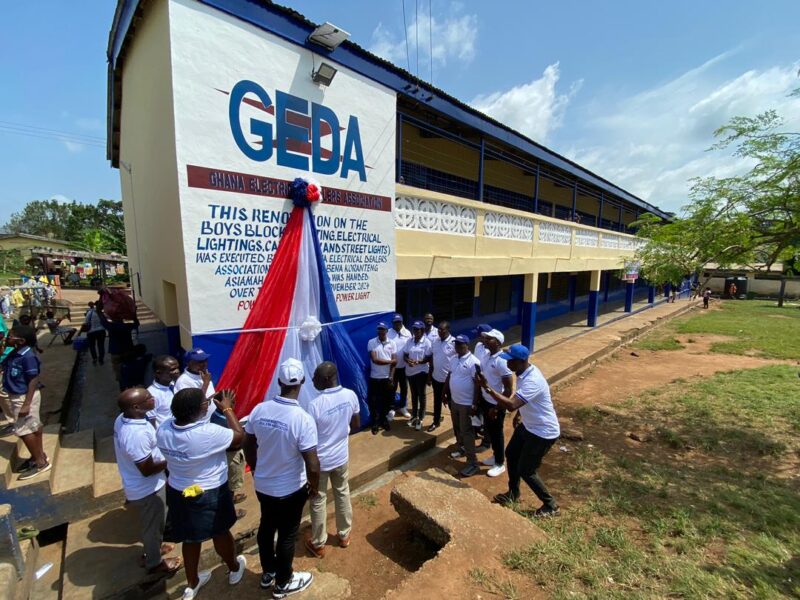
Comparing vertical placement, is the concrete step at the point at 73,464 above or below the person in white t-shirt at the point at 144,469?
below

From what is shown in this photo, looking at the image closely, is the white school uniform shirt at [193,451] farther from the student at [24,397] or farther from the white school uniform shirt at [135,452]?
the student at [24,397]

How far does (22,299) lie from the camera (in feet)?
44.8

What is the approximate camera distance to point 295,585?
296 cm

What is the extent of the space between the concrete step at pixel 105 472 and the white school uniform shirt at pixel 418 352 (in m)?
3.73

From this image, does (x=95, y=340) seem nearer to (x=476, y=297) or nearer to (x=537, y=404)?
(x=537, y=404)

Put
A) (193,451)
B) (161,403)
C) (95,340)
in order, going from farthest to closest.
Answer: (95,340) → (161,403) → (193,451)

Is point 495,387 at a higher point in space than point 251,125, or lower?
lower

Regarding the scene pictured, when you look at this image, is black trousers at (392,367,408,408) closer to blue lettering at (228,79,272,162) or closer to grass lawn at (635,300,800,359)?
blue lettering at (228,79,272,162)

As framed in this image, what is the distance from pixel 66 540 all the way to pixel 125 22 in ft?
20.4

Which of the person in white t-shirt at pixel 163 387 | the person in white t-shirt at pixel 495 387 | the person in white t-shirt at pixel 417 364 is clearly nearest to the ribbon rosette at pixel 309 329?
the person in white t-shirt at pixel 417 364

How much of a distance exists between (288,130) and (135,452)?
12.4ft

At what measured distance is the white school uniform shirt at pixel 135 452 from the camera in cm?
277

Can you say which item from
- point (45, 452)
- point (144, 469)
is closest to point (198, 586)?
point (144, 469)

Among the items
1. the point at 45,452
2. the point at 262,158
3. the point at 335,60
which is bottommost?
the point at 45,452
